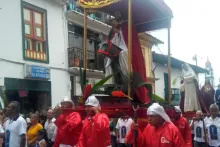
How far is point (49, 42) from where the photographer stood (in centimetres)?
1662

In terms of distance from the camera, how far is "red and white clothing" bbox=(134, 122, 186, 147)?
4714 mm

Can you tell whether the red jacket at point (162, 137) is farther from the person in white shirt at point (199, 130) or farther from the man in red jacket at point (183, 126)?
the person in white shirt at point (199, 130)

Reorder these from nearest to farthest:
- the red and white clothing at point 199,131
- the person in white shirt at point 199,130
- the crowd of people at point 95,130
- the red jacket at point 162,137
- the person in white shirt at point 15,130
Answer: the red jacket at point 162,137, the crowd of people at point 95,130, the person in white shirt at point 15,130, the person in white shirt at point 199,130, the red and white clothing at point 199,131

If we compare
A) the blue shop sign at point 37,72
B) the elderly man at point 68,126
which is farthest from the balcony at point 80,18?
the elderly man at point 68,126

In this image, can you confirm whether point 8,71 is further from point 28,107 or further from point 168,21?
point 168,21

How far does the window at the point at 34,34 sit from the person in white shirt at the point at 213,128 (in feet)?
28.0

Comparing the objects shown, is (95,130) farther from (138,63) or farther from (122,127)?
(122,127)

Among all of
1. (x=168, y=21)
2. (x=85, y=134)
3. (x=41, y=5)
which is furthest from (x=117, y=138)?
(x=41, y=5)

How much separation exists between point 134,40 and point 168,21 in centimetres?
126

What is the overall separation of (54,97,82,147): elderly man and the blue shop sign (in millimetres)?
8610

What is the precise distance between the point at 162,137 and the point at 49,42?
1259 cm

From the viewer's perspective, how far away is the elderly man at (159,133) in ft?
15.5

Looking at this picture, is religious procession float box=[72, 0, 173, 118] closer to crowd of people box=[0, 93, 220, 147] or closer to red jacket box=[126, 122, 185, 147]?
crowd of people box=[0, 93, 220, 147]

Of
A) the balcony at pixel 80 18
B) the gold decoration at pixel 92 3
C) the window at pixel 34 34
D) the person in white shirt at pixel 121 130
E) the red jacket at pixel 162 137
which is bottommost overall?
the person in white shirt at pixel 121 130
